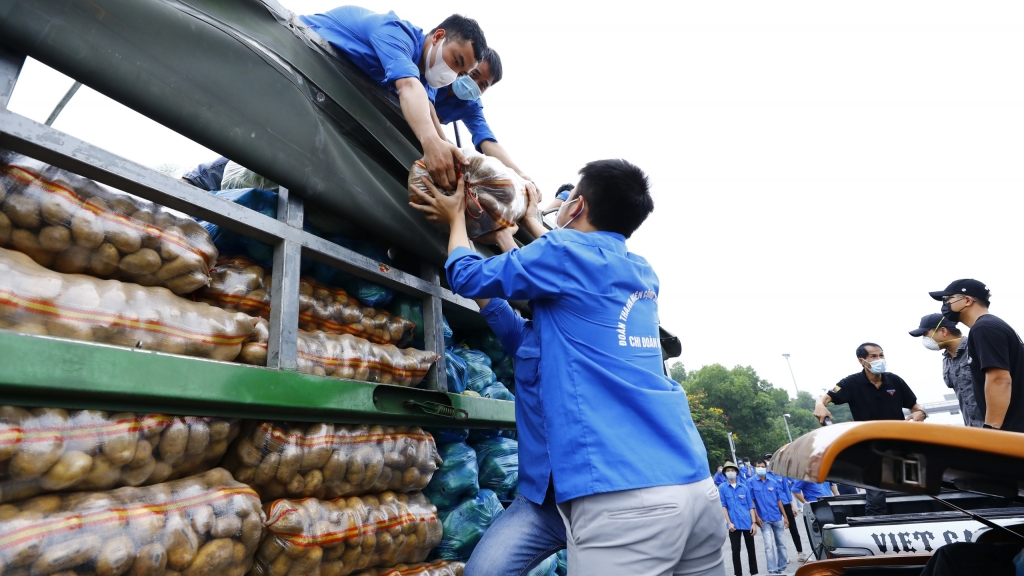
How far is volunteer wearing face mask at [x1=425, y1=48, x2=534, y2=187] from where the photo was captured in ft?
9.65

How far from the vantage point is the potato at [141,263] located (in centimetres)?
155

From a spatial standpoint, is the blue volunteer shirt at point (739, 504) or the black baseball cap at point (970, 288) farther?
the blue volunteer shirt at point (739, 504)

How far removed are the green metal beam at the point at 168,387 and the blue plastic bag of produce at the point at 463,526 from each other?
22.6 inches

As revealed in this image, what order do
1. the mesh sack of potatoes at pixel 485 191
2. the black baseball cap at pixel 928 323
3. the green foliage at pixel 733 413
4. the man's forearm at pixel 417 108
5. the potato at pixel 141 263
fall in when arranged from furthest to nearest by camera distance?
the green foliage at pixel 733 413 → the black baseball cap at pixel 928 323 → the mesh sack of potatoes at pixel 485 191 → the man's forearm at pixel 417 108 → the potato at pixel 141 263

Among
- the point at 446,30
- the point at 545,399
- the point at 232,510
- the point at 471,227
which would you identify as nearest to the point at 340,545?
the point at 232,510

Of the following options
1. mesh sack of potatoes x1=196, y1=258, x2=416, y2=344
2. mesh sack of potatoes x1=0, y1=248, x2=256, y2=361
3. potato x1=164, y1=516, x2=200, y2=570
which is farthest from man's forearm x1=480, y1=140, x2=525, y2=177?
potato x1=164, y1=516, x2=200, y2=570

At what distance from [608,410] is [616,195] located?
90cm

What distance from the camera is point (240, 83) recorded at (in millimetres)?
1836

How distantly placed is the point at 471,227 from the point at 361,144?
0.56 metres

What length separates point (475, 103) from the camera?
3363 mm

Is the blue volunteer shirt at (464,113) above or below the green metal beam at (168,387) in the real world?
above

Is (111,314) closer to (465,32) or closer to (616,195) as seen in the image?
(616,195)

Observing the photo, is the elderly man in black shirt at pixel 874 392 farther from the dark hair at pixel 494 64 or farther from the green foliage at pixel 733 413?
the green foliage at pixel 733 413

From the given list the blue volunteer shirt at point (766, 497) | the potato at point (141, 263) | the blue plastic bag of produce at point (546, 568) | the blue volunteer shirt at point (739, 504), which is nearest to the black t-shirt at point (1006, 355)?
the blue plastic bag of produce at point (546, 568)
